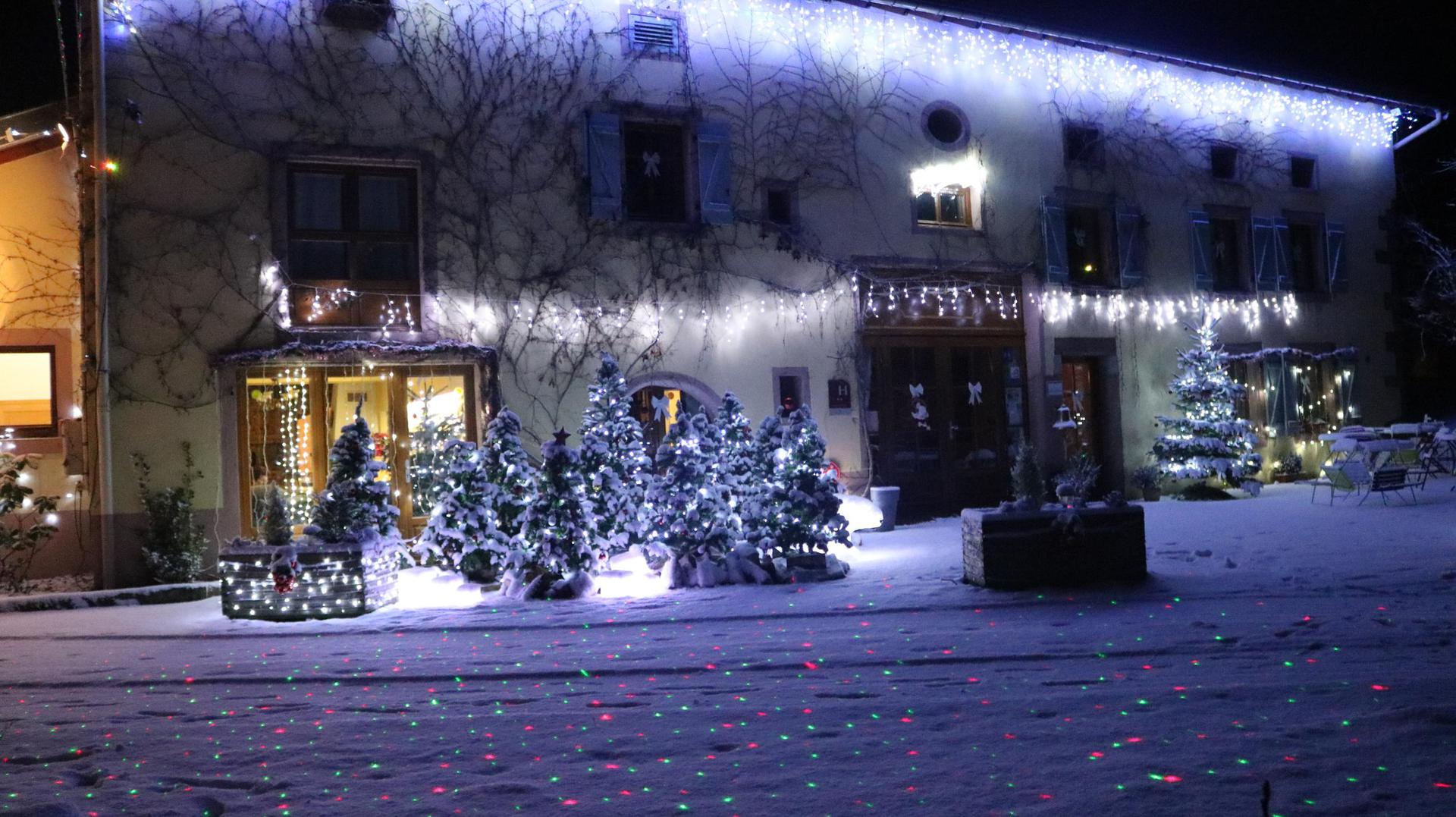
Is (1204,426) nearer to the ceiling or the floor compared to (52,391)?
nearer to the floor

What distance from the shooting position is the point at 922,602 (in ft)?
23.7

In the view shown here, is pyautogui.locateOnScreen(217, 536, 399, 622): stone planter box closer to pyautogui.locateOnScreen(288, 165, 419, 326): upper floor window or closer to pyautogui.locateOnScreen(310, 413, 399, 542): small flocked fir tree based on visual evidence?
pyautogui.locateOnScreen(310, 413, 399, 542): small flocked fir tree

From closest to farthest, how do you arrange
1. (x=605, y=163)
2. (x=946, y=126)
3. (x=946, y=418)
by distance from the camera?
(x=605, y=163) < (x=946, y=418) < (x=946, y=126)

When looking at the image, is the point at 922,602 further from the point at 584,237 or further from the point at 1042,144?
the point at 1042,144

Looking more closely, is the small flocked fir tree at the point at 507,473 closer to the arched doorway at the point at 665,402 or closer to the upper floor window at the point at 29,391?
the arched doorway at the point at 665,402

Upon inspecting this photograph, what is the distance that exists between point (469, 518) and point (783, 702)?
469 cm

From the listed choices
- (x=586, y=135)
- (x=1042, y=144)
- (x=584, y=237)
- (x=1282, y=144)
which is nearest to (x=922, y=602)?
(x=584, y=237)

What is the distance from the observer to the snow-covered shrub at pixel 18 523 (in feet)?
30.2

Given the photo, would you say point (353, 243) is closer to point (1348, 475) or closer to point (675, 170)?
point (675, 170)

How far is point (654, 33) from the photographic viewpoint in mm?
11617

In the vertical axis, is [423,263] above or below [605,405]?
above

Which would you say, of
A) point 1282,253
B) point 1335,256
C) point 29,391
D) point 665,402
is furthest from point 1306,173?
point 29,391

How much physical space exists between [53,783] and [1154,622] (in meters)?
5.67

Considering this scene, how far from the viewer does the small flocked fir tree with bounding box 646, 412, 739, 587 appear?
859 cm
